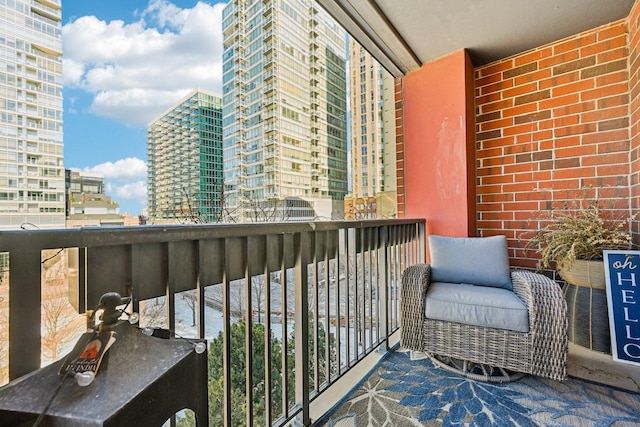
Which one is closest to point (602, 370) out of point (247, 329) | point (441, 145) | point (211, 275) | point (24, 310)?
point (441, 145)

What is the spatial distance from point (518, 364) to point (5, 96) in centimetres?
257

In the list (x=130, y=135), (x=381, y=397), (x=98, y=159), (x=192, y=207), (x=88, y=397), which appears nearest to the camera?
(x=88, y=397)

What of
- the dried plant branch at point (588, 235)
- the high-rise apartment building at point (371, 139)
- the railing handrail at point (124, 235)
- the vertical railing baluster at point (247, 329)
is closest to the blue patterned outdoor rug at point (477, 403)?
the vertical railing baluster at point (247, 329)

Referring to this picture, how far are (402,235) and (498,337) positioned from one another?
1.04m

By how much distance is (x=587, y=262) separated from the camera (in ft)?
7.16

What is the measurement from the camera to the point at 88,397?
47cm

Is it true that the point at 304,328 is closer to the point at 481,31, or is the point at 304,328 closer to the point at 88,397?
the point at 88,397

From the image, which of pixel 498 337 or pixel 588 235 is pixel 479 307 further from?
pixel 588 235

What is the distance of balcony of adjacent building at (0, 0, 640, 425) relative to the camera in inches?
33.9

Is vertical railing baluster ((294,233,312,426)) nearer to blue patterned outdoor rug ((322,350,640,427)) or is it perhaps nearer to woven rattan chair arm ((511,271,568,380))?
blue patterned outdoor rug ((322,350,640,427))

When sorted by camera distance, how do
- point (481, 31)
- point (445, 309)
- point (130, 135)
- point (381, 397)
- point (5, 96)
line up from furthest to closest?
1. point (481, 31)
2. point (445, 309)
3. point (381, 397)
4. point (130, 135)
5. point (5, 96)

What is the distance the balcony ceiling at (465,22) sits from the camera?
83.7 inches

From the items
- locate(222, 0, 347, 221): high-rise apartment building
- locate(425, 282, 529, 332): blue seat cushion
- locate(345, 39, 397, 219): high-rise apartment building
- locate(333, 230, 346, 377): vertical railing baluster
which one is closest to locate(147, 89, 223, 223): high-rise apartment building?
locate(222, 0, 347, 221): high-rise apartment building

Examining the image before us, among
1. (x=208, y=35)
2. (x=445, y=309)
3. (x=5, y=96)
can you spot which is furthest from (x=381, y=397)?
(x=208, y=35)
